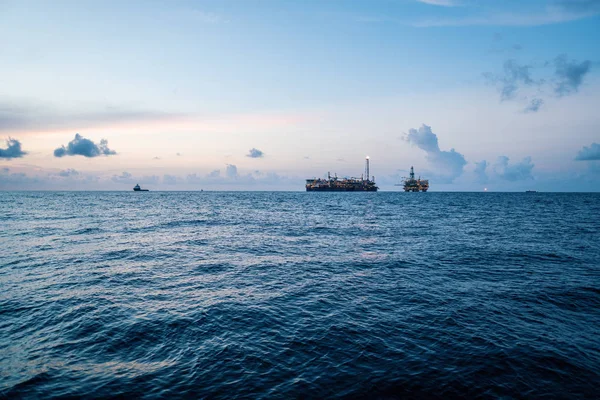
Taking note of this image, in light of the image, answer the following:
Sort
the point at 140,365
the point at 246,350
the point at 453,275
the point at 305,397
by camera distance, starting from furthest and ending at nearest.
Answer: the point at 453,275, the point at 246,350, the point at 140,365, the point at 305,397

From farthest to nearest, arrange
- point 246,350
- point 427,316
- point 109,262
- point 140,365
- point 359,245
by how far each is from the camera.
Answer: point 359,245 → point 109,262 → point 427,316 → point 246,350 → point 140,365

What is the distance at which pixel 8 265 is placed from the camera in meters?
27.1

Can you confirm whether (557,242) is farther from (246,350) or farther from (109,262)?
(109,262)

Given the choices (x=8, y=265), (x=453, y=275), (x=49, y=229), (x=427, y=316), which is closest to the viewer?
(x=427, y=316)

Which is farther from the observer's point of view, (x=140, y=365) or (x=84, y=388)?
(x=140, y=365)

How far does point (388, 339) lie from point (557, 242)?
38222 mm

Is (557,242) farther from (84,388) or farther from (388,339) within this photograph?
(84,388)

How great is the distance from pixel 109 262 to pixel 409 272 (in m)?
27.5

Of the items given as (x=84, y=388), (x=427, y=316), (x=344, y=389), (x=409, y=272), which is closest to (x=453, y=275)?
(x=409, y=272)

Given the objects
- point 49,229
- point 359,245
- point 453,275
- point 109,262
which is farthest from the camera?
point 49,229

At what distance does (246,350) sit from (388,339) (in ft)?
21.0

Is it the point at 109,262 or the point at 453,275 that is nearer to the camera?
the point at 453,275

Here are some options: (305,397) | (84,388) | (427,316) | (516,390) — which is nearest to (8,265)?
(84,388)

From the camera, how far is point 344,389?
34.4ft
